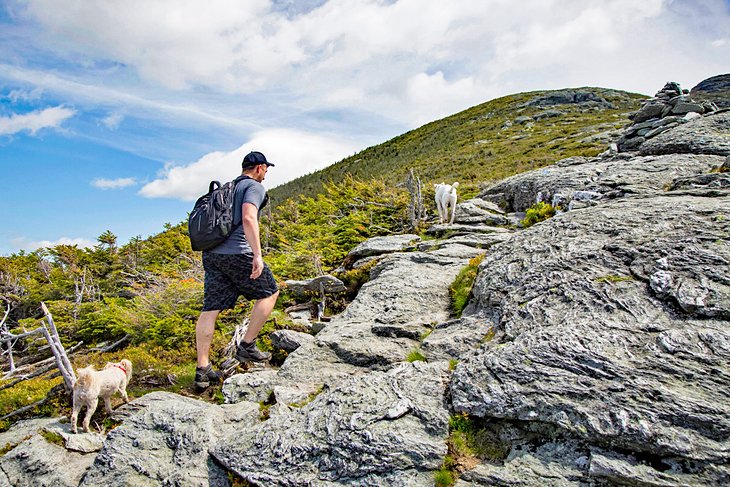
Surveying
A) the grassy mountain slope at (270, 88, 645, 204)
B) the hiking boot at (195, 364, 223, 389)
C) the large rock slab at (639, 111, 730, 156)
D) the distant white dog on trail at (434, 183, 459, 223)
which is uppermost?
the grassy mountain slope at (270, 88, 645, 204)

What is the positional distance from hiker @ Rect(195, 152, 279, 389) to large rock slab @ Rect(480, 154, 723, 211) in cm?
602

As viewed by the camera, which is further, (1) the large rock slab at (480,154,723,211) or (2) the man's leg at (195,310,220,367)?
(1) the large rock slab at (480,154,723,211)

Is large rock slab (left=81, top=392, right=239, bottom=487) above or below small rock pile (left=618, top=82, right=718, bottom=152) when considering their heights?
below

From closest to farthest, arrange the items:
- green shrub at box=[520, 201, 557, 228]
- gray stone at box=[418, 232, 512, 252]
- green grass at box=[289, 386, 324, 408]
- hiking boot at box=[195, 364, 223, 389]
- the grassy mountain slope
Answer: green grass at box=[289, 386, 324, 408] < hiking boot at box=[195, 364, 223, 389] < gray stone at box=[418, 232, 512, 252] < green shrub at box=[520, 201, 557, 228] < the grassy mountain slope

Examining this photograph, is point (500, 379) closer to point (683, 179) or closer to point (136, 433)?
point (136, 433)

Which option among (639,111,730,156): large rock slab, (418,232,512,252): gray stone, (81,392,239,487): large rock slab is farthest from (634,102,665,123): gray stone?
(81,392,239,487): large rock slab

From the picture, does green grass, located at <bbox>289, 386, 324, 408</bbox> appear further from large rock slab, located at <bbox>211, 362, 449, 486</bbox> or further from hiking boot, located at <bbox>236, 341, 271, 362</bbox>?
hiking boot, located at <bbox>236, 341, 271, 362</bbox>

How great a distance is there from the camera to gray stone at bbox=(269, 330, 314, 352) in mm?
5640

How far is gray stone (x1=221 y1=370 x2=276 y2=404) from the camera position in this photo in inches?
178

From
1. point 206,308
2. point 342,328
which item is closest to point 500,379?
point 342,328

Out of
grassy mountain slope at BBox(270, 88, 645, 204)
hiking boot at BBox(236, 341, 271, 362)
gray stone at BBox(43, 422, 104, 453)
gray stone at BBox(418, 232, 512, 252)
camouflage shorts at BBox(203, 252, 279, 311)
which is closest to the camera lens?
gray stone at BBox(43, 422, 104, 453)

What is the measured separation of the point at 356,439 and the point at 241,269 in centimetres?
234

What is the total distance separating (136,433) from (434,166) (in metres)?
32.6

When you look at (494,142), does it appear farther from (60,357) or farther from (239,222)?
(60,357)
